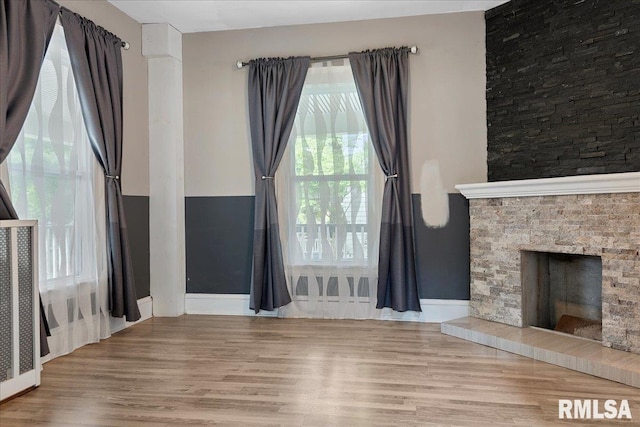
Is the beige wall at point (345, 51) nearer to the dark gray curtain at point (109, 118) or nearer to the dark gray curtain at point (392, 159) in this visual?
the dark gray curtain at point (392, 159)

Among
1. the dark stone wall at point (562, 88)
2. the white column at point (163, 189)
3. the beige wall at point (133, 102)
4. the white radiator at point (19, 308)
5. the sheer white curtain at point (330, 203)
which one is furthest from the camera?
the white column at point (163, 189)

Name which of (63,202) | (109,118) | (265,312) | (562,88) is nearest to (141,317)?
(265,312)

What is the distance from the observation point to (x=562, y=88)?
3.27 metres

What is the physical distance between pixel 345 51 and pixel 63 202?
102 inches

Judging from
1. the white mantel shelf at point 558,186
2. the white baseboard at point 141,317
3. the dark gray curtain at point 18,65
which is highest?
the dark gray curtain at point 18,65

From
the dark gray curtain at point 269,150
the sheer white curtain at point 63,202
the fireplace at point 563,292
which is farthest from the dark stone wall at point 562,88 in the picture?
the sheer white curtain at point 63,202

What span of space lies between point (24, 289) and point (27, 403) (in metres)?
0.58

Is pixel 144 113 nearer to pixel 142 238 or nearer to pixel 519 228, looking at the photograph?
pixel 142 238

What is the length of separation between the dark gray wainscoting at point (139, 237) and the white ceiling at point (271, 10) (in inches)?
62.5

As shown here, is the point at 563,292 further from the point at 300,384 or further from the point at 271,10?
the point at 271,10

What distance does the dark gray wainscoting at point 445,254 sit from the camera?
12.5 ft

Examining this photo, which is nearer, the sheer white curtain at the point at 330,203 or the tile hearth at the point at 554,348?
the tile hearth at the point at 554,348

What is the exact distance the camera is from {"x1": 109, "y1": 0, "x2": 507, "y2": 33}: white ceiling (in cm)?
357

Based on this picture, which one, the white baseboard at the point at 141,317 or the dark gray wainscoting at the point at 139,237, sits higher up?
the dark gray wainscoting at the point at 139,237
